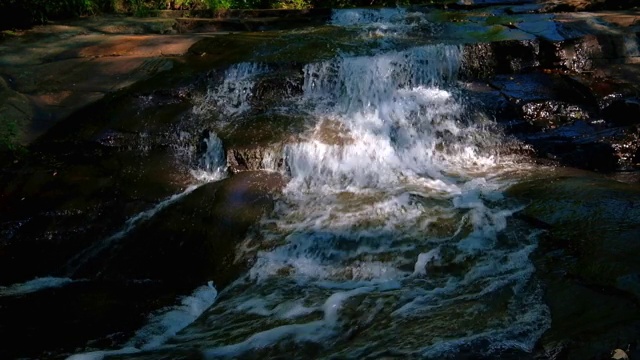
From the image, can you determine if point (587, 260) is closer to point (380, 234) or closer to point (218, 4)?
point (380, 234)

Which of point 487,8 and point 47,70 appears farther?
point 487,8

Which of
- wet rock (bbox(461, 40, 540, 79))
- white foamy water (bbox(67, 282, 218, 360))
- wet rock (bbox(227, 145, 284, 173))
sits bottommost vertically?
white foamy water (bbox(67, 282, 218, 360))

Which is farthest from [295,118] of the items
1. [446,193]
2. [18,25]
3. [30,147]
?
[18,25]

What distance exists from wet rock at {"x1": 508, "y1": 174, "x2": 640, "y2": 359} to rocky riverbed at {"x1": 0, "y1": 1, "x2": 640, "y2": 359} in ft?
0.05

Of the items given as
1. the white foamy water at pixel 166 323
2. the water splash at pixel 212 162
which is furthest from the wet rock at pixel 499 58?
the white foamy water at pixel 166 323

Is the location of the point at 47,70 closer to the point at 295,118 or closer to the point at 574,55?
the point at 295,118

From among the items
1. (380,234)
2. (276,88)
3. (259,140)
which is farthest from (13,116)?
A: (380,234)

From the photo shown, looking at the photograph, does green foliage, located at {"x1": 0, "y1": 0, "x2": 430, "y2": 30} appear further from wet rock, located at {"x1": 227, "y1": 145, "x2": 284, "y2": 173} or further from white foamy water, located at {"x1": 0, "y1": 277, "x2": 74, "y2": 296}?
white foamy water, located at {"x1": 0, "y1": 277, "x2": 74, "y2": 296}

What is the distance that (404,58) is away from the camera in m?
7.18

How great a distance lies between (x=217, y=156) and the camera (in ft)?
19.0

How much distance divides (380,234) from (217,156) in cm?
213

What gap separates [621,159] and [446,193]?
2151 mm

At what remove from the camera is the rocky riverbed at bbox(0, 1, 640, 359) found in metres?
3.79

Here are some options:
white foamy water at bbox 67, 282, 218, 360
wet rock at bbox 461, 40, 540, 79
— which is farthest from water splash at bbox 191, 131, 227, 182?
wet rock at bbox 461, 40, 540, 79
